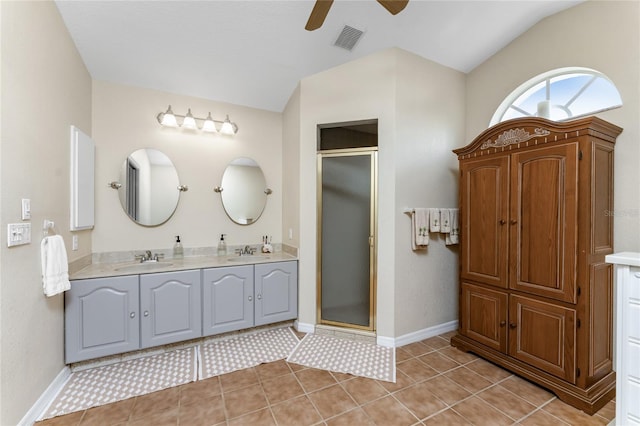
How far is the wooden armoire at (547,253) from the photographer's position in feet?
5.91

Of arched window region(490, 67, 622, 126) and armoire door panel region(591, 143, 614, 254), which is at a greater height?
arched window region(490, 67, 622, 126)

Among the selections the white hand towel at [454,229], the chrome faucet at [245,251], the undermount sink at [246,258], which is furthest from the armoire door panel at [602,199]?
the chrome faucet at [245,251]

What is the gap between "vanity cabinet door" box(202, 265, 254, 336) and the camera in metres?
2.53

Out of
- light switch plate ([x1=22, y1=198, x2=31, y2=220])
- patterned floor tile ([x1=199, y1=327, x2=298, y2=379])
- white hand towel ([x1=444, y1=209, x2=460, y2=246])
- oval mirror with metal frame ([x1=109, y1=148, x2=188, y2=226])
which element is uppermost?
oval mirror with metal frame ([x1=109, y1=148, x2=188, y2=226])

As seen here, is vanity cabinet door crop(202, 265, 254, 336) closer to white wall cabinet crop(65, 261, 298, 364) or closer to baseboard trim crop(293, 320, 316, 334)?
white wall cabinet crop(65, 261, 298, 364)

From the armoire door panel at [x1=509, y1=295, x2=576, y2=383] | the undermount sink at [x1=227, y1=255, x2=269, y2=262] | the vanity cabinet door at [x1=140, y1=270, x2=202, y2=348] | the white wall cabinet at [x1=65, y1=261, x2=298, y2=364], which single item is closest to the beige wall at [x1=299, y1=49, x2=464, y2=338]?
the white wall cabinet at [x1=65, y1=261, x2=298, y2=364]

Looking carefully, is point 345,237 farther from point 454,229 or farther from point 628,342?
point 628,342

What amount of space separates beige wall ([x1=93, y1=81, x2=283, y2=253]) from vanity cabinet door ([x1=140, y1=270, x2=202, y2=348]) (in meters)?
0.66

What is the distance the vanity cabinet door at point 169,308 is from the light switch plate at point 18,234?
853mm

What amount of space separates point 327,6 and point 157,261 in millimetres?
2637

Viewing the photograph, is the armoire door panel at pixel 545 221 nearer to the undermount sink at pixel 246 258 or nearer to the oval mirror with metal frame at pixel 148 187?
the undermount sink at pixel 246 258

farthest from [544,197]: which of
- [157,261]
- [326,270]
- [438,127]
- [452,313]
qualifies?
[157,261]

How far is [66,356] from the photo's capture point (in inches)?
80.4

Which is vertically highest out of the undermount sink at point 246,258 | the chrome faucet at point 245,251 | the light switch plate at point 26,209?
the light switch plate at point 26,209
